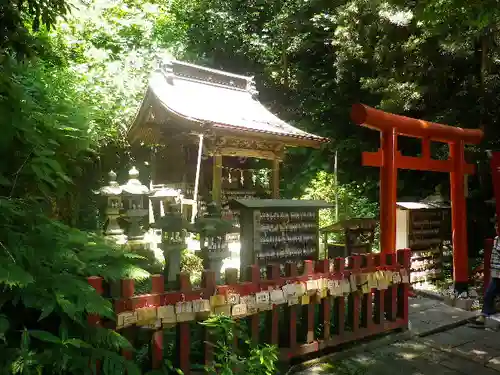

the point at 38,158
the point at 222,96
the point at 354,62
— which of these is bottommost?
the point at 38,158

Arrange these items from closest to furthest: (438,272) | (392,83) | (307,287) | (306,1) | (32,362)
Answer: (32,362)
(307,287)
(438,272)
(392,83)
(306,1)

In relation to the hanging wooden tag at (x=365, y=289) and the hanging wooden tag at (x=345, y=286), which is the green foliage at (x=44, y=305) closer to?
the hanging wooden tag at (x=345, y=286)

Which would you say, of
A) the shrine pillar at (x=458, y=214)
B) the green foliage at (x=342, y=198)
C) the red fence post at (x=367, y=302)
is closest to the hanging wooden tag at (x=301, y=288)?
the red fence post at (x=367, y=302)

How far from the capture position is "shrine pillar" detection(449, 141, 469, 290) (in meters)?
7.37

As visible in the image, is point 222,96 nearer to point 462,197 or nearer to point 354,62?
point 354,62

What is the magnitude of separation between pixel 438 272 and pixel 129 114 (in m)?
10.6

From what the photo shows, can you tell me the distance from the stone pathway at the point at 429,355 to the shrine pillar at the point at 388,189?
128 centimetres

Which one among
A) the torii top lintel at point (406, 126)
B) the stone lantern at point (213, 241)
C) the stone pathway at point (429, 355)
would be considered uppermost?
the torii top lintel at point (406, 126)

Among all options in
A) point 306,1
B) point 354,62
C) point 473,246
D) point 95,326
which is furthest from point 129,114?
point 95,326

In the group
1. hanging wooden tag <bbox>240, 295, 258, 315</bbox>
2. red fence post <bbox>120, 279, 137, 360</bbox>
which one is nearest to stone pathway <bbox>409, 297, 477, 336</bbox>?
hanging wooden tag <bbox>240, 295, 258, 315</bbox>

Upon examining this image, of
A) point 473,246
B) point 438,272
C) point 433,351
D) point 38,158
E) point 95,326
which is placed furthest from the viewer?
point 473,246

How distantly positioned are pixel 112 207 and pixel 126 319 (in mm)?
5459

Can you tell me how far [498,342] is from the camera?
499 centimetres

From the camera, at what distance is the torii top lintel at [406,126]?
561cm
